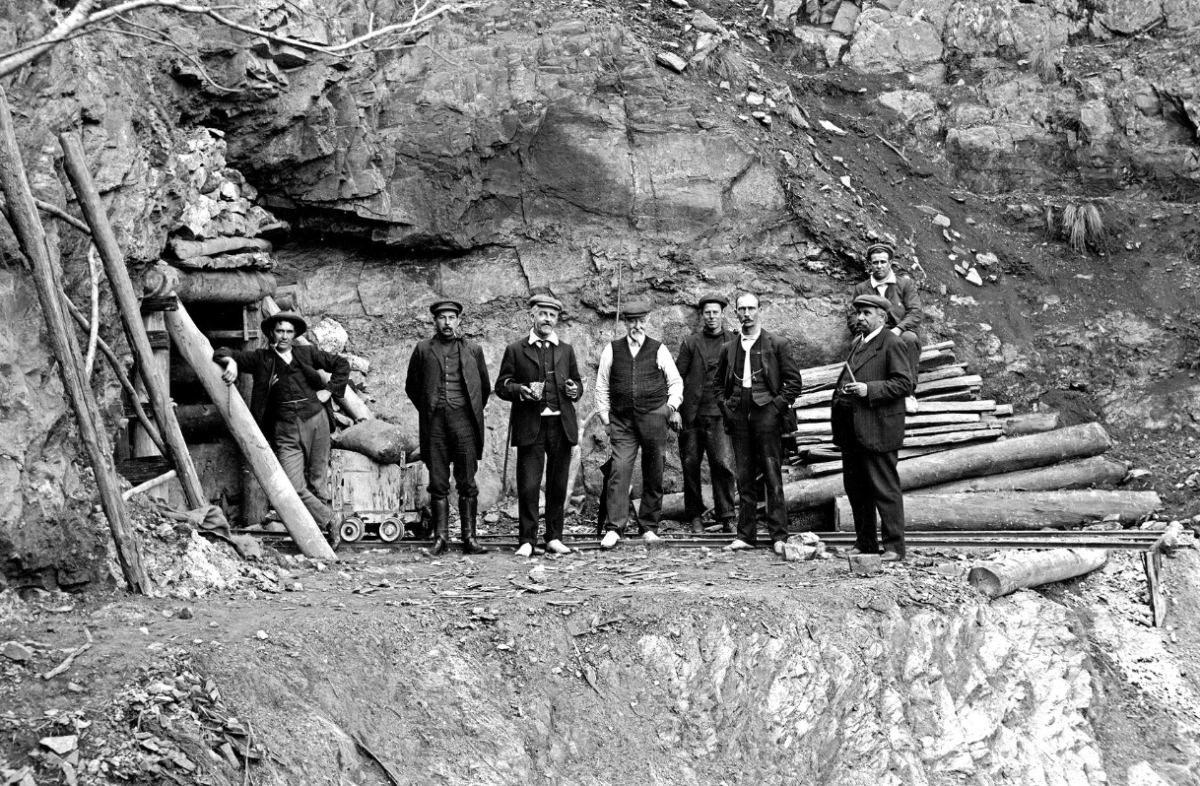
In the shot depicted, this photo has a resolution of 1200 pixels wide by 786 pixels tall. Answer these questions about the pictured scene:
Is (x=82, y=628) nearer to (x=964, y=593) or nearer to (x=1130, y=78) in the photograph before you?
(x=964, y=593)

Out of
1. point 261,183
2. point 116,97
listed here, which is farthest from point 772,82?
point 116,97

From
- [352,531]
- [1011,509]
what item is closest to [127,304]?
[352,531]

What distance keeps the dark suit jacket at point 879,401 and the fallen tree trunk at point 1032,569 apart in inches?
44.4

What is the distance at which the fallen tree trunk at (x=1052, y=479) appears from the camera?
1260 cm

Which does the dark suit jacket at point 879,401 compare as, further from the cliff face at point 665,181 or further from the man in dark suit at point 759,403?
the cliff face at point 665,181

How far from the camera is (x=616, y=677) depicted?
8117 millimetres

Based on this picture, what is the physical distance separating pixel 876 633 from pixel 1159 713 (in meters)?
2.52

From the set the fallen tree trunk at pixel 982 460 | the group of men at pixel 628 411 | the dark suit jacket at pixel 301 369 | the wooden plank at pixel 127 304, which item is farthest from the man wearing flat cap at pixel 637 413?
the wooden plank at pixel 127 304

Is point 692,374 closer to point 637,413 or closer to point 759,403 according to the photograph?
point 637,413

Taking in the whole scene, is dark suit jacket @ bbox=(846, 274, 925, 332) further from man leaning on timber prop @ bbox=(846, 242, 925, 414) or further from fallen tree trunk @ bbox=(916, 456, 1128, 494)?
fallen tree trunk @ bbox=(916, 456, 1128, 494)

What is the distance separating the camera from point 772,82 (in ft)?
55.0

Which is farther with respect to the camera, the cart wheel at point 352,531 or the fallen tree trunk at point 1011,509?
the fallen tree trunk at point 1011,509

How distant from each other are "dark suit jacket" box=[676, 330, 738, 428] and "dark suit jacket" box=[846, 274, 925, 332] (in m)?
2.24

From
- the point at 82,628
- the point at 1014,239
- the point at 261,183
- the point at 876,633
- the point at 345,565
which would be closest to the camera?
the point at 82,628
